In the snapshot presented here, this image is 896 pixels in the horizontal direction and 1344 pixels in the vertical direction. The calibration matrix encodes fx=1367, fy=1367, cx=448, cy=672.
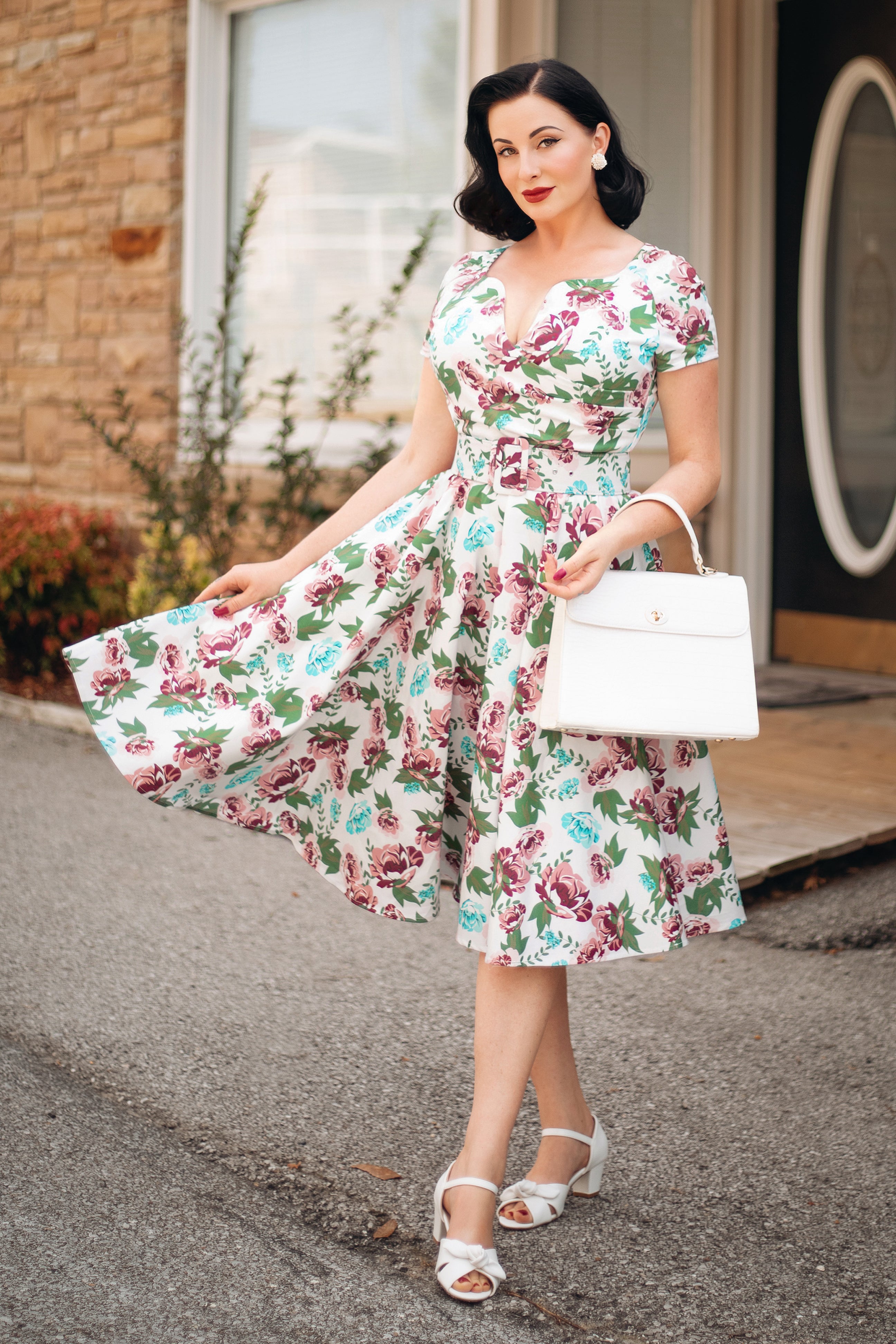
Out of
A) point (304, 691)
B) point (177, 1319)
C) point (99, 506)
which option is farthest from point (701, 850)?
point (99, 506)

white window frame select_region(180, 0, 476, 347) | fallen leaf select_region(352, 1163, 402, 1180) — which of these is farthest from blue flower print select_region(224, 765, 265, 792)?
white window frame select_region(180, 0, 476, 347)

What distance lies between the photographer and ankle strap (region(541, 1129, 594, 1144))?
2273 millimetres

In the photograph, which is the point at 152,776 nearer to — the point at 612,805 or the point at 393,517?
the point at 393,517

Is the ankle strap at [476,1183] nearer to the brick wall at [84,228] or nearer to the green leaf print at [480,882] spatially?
the green leaf print at [480,882]

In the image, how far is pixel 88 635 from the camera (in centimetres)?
657

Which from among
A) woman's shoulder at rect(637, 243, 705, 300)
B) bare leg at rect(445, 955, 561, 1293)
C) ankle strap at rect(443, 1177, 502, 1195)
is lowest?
ankle strap at rect(443, 1177, 502, 1195)

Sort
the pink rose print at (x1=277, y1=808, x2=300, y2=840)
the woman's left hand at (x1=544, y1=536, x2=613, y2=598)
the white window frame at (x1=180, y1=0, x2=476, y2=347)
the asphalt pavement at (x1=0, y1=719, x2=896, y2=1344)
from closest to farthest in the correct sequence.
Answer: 1. the woman's left hand at (x1=544, y1=536, x2=613, y2=598)
2. the asphalt pavement at (x1=0, y1=719, x2=896, y2=1344)
3. the pink rose print at (x1=277, y1=808, x2=300, y2=840)
4. the white window frame at (x1=180, y1=0, x2=476, y2=347)

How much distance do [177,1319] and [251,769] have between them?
83 cm

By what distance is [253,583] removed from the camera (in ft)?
7.54

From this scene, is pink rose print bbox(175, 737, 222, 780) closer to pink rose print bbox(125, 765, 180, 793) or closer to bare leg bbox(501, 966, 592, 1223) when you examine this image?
pink rose print bbox(125, 765, 180, 793)

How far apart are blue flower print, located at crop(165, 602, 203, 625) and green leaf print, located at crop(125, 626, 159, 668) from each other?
0.04 metres

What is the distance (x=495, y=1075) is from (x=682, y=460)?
982mm

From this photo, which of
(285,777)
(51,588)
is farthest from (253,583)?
(51,588)

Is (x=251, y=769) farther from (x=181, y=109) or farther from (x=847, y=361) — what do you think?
(x=181, y=109)
